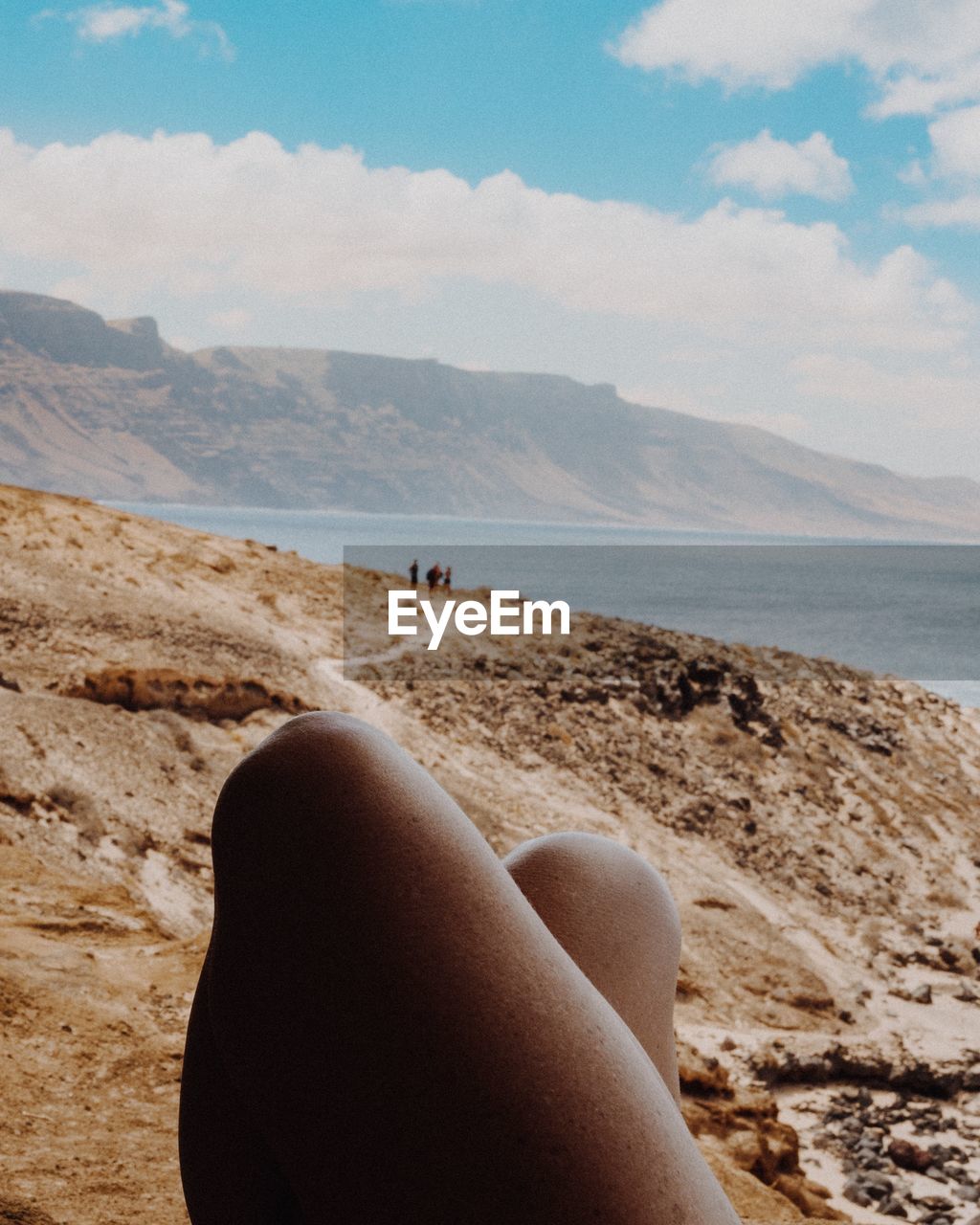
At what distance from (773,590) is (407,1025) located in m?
115

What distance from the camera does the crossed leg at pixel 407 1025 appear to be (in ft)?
4.47

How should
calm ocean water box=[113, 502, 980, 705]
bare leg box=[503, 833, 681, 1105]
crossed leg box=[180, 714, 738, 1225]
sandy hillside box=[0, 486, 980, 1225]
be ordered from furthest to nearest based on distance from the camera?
calm ocean water box=[113, 502, 980, 705] < sandy hillside box=[0, 486, 980, 1225] < bare leg box=[503, 833, 681, 1105] < crossed leg box=[180, 714, 738, 1225]

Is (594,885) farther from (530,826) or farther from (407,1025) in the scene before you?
(530,826)

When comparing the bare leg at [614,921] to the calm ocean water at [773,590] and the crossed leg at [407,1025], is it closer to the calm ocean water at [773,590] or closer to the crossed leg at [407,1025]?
the crossed leg at [407,1025]

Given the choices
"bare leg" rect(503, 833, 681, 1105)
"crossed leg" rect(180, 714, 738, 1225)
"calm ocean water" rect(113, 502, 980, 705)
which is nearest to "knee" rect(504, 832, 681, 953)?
"bare leg" rect(503, 833, 681, 1105)

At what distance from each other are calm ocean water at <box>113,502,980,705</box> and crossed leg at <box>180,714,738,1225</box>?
49278mm

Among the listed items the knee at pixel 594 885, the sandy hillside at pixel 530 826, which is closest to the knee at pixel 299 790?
the knee at pixel 594 885

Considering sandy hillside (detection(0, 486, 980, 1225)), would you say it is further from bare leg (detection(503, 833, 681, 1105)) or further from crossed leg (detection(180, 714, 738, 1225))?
crossed leg (detection(180, 714, 738, 1225))

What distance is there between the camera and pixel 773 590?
4439 inches

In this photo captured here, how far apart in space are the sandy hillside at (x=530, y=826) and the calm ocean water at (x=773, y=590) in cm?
3134

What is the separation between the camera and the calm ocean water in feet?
230

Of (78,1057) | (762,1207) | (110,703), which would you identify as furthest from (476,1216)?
(110,703)

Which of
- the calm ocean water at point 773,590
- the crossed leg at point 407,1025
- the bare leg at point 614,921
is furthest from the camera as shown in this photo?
the calm ocean water at point 773,590

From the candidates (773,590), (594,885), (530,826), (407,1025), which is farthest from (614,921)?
(773,590)
